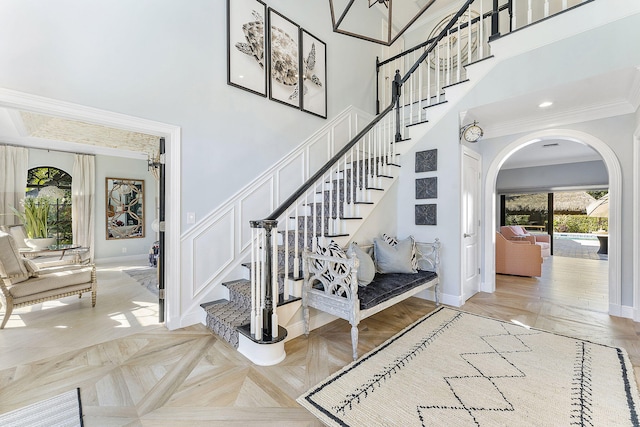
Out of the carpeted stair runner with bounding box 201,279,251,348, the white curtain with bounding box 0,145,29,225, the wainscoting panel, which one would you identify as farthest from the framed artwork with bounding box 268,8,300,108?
Answer: the white curtain with bounding box 0,145,29,225

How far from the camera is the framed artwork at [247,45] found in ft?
10.2

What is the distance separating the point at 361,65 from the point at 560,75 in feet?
10.2

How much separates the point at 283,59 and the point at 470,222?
11.6 ft

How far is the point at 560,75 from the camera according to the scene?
2701 mm

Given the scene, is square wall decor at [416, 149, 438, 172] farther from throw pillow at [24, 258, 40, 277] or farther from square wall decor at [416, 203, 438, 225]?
throw pillow at [24, 258, 40, 277]

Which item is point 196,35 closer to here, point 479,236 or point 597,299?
point 479,236

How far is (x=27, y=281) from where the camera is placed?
9.46 ft

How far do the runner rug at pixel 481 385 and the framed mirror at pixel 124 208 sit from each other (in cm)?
680

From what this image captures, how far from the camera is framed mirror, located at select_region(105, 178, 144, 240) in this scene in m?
6.34

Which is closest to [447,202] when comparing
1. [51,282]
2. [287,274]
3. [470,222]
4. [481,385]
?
[470,222]

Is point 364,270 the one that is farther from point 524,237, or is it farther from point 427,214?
point 524,237

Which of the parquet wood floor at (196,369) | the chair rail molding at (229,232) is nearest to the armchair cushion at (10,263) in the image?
the parquet wood floor at (196,369)

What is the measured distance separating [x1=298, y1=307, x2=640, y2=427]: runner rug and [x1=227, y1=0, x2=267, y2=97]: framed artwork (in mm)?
Result: 3323

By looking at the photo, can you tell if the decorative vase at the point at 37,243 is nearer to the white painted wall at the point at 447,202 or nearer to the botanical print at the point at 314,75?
the botanical print at the point at 314,75
